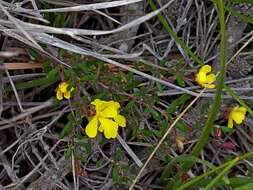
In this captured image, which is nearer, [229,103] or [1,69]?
[1,69]

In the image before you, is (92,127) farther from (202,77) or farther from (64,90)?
(202,77)

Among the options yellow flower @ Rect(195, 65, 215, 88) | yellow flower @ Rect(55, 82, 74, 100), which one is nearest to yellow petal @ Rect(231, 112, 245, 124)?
yellow flower @ Rect(195, 65, 215, 88)

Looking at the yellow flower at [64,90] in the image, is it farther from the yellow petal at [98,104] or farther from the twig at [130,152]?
the twig at [130,152]

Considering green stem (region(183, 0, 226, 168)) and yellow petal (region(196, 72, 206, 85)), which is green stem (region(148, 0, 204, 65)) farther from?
green stem (region(183, 0, 226, 168))

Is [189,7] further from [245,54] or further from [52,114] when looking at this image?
[52,114]

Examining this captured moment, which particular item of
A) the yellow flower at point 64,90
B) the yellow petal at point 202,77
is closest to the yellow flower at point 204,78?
the yellow petal at point 202,77

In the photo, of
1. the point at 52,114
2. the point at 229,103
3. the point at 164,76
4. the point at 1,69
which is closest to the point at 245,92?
the point at 229,103
